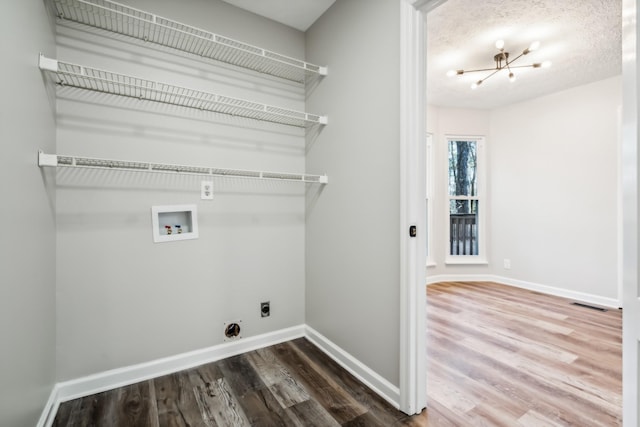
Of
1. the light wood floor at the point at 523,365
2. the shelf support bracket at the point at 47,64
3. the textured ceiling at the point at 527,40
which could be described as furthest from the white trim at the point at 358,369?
the textured ceiling at the point at 527,40

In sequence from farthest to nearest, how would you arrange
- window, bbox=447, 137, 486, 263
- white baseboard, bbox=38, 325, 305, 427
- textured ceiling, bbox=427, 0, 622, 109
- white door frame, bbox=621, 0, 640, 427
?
window, bbox=447, 137, 486, 263
textured ceiling, bbox=427, 0, 622, 109
white baseboard, bbox=38, 325, 305, 427
white door frame, bbox=621, 0, 640, 427

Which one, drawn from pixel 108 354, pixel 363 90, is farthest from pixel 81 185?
pixel 363 90

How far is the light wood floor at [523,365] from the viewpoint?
161 cm

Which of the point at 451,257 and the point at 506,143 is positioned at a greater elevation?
the point at 506,143

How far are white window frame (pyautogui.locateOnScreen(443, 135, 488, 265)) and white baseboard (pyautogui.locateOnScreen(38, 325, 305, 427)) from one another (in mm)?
3253

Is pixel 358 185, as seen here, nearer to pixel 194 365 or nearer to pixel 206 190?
pixel 206 190

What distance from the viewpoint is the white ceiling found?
2100 mm

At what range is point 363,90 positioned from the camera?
189 cm

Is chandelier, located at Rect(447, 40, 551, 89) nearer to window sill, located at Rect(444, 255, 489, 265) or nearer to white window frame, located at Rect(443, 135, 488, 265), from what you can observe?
A: white window frame, located at Rect(443, 135, 488, 265)

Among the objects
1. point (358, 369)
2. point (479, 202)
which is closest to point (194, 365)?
point (358, 369)

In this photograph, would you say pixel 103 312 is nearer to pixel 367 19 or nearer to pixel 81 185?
pixel 81 185

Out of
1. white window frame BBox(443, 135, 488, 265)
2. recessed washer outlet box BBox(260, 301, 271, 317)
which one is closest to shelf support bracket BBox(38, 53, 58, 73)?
recessed washer outlet box BBox(260, 301, 271, 317)

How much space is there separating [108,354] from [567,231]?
4.92 m

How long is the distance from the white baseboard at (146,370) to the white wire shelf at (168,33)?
6.40 ft
